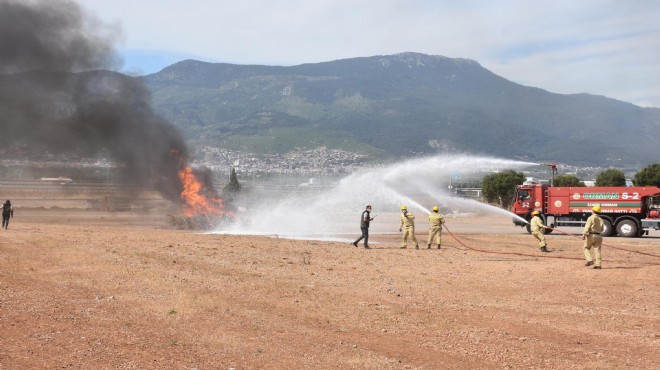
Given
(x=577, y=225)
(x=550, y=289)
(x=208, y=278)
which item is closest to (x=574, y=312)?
(x=550, y=289)

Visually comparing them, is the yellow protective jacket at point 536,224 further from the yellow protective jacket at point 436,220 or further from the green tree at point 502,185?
the green tree at point 502,185

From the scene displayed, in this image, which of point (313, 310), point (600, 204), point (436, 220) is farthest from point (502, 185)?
point (313, 310)

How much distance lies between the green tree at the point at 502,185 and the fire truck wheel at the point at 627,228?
122 ft

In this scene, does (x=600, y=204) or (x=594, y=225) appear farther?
(x=600, y=204)

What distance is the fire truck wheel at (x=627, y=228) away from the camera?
123ft

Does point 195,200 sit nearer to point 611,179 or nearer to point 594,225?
point 594,225

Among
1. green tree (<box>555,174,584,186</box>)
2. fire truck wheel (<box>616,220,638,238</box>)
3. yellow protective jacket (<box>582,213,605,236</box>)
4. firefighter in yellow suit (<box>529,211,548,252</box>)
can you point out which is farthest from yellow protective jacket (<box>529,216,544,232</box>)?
green tree (<box>555,174,584,186</box>)

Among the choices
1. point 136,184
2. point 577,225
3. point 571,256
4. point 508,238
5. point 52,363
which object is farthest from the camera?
point 136,184

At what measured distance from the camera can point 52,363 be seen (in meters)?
8.75

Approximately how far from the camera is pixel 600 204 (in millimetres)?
38250

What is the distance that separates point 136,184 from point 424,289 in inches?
1388

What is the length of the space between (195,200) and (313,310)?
2908cm

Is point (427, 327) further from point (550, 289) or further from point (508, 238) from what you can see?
point (508, 238)

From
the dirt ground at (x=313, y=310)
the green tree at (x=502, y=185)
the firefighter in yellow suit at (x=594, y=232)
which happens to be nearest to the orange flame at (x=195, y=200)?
the dirt ground at (x=313, y=310)
